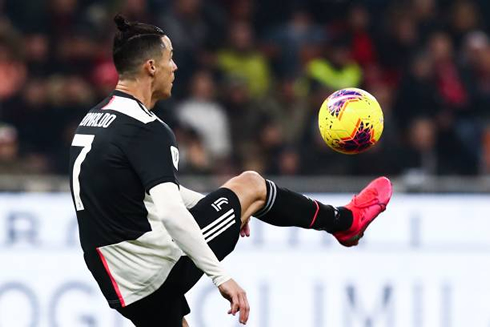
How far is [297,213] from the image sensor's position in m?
6.32

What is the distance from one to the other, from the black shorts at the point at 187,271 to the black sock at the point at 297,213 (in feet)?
0.70

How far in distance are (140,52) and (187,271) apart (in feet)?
3.86

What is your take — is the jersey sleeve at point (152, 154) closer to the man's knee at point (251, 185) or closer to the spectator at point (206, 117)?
the man's knee at point (251, 185)

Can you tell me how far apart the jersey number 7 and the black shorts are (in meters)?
0.60

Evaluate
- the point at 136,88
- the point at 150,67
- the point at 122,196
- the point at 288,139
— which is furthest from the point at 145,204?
the point at 288,139

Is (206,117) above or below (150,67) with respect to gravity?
above

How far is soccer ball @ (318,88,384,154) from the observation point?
645cm

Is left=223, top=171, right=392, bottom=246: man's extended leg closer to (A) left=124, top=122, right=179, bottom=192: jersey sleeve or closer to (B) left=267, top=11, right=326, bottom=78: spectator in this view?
(A) left=124, top=122, right=179, bottom=192: jersey sleeve

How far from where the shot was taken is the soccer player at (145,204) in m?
5.57

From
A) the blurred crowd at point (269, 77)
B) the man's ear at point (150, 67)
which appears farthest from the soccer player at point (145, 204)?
the blurred crowd at point (269, 77)

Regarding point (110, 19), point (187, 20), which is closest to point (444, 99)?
point (187, 20)

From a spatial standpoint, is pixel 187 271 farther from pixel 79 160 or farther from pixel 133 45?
pixel 133 45

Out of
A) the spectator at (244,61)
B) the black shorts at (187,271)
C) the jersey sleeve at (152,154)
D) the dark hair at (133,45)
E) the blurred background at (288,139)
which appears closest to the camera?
the jersey sleeve at (152,154)

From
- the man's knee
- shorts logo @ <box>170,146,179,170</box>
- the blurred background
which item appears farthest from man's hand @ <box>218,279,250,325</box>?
the blurred background
